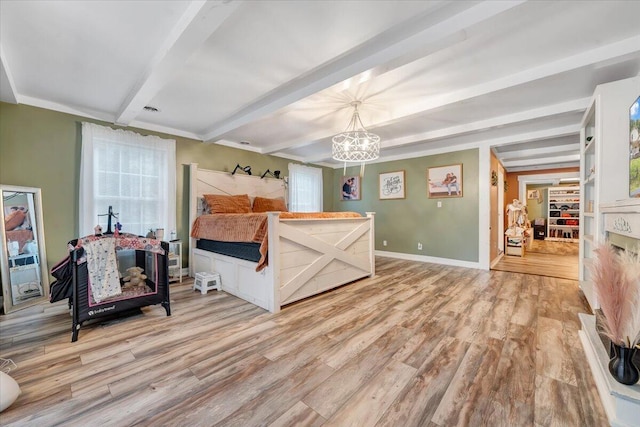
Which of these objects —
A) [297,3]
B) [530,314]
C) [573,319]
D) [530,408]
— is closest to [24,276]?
[297,3]

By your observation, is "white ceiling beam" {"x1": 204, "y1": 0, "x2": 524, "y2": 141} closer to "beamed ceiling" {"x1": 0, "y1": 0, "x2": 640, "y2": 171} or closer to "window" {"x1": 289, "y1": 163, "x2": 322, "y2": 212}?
"beamed ceiling" {"x1": 0, "y1": 0, "x2": 640, "y2": 171}

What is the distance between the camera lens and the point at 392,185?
5.73 m

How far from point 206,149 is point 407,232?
4.29 meters

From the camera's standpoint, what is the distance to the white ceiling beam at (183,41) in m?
1.52

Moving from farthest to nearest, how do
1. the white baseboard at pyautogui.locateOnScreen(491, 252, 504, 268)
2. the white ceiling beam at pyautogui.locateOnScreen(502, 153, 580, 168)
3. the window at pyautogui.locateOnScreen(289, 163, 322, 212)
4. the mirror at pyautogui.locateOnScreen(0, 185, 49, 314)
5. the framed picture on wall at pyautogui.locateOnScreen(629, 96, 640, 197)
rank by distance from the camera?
the window at pyautogui.locateOnScreen(289, 163, 322, 212), the white ceiling beam at pyautogui.locateOnScreen(502, 153, 580, 168), the white baseboard at pyautogui.locateOnScreen(491, 252, 504, 268), the mirror at pyautogui.locateOnScreen(0, 185, 49, 314), the framed picture on wall at pyautogui.locateOnScreen(629, 96, 640, 197)

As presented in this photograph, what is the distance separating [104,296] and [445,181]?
5256 millimetres

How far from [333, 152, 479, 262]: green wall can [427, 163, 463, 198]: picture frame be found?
82 millimetres

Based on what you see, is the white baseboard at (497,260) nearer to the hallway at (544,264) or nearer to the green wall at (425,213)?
the hallway at (544,264)

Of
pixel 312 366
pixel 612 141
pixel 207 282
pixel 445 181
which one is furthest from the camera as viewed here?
pixel 445 181

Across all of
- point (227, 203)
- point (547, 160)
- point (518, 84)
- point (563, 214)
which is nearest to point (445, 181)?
point (518, 84)

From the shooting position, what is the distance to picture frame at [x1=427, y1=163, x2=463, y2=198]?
4.78 m

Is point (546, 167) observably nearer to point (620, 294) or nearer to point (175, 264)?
point (620, 294)

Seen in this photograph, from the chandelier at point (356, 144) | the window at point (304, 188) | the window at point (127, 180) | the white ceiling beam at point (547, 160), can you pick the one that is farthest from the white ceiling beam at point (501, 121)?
the window at point (127, 180)

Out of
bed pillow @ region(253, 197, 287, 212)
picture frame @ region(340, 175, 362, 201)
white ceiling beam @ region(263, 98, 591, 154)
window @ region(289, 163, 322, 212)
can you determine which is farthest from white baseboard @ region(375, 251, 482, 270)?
bed pillow @ region(253, 197, 287, 212)
